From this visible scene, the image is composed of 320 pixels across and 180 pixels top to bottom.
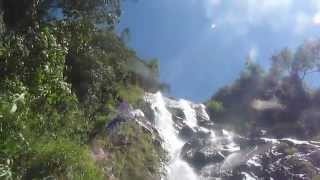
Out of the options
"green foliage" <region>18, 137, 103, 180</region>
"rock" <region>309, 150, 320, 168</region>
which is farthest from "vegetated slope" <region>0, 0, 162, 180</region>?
"rock" <region>309, 150, 320, 168</region>

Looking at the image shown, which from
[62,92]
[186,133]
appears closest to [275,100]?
[186,133]

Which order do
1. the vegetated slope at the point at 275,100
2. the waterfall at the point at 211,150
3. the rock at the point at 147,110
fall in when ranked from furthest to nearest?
the vegetated slope at the point at 275,100, the rock at the point at 147,110, the waterfall at the point at 211,150

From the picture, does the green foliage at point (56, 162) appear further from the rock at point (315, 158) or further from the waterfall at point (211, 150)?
the rock at point (315, 158)

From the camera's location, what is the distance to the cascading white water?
29.6 m

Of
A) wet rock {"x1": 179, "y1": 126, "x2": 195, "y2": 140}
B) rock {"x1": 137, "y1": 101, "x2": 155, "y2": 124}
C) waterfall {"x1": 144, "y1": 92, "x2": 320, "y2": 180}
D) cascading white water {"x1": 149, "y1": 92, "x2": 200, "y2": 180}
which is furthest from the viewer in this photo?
wet rock {"x1": 179, "y1": 126, "x2": 195, "y2": 140}

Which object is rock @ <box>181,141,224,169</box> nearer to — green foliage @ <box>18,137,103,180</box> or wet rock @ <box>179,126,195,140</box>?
wet rock @ <box>179,126,195,140</box>

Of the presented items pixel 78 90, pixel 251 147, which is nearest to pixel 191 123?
pixel 251 147

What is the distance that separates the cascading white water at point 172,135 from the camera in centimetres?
2964

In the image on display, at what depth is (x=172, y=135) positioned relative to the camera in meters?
35.1

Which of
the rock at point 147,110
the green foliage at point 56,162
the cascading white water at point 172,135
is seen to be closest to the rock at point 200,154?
the cascading white water at point 172,135

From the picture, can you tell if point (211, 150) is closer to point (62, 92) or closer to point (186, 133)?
point (186, 133)

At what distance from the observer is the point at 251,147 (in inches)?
1350

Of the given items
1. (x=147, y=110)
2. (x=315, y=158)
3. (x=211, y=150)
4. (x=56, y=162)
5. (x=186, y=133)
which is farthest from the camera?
(x=186, y=133)

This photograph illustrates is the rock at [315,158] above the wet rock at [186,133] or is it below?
below
